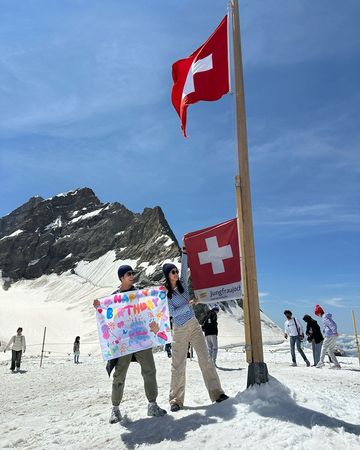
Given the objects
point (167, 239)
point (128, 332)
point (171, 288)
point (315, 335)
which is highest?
point (167, 239)

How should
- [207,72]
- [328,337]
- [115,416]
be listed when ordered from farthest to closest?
[328,337], [207,72], [115,416]

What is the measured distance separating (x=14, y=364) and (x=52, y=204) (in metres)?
113

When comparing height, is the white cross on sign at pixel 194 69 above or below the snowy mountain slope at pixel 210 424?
above

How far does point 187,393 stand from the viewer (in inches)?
313

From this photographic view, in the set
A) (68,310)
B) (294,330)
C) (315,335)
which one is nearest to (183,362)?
(315,335)

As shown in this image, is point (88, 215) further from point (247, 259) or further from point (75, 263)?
point (247, 259)

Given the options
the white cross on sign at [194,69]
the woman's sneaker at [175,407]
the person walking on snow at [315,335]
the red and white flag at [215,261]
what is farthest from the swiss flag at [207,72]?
the person walking on snow at [315,335]

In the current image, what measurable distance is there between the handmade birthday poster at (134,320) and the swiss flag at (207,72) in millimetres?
3561

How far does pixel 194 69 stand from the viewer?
8078 millimetres

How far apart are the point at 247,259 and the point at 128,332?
7.60ft

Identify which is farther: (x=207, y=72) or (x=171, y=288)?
(x=207, y=72)

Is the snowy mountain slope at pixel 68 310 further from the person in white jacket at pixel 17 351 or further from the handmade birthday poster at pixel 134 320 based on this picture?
the handmade birthday poster at pixel 134 320

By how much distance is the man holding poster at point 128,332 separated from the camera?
6441mm

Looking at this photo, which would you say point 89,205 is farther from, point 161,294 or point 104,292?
point 161,294
